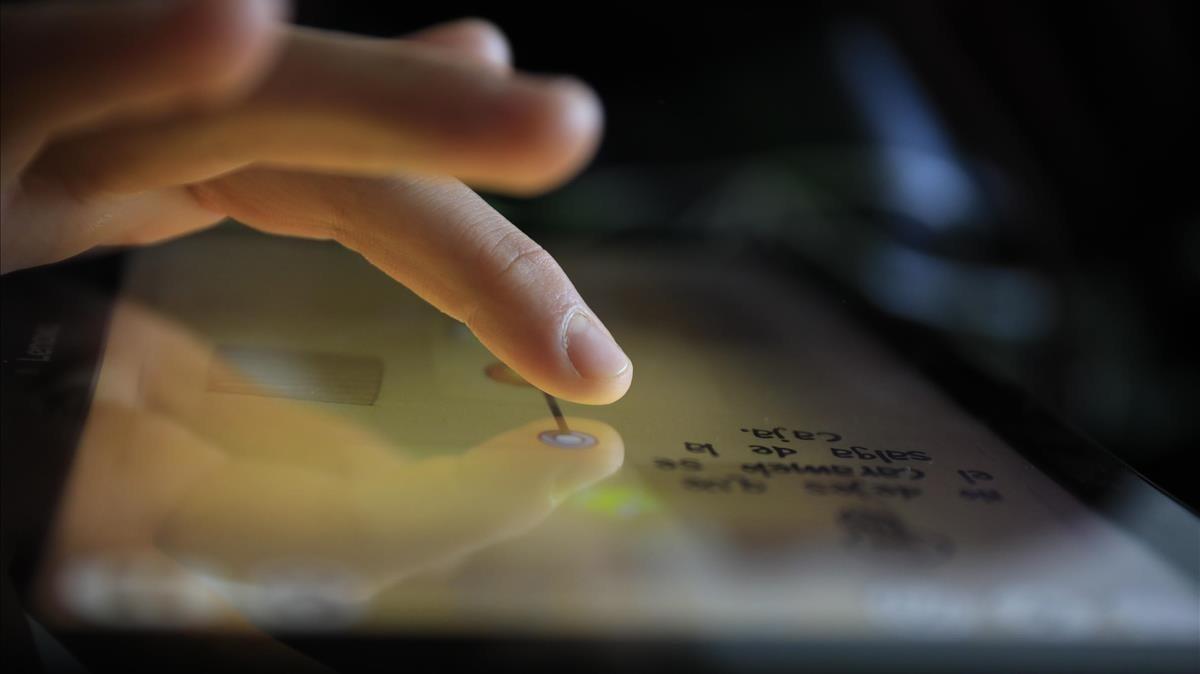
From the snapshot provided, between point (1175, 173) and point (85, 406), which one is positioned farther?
point (1175, 173)

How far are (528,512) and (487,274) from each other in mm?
97

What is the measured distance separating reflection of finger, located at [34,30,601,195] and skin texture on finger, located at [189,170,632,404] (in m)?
0.12

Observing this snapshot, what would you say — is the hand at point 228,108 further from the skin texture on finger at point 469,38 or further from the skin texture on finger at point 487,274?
the skin texture on finger at point 469,38

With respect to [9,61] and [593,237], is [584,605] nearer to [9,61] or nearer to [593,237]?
[9,61]

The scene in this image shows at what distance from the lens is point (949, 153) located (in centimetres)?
103

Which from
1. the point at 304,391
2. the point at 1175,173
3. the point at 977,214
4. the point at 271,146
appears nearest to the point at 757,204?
the point at 977,214

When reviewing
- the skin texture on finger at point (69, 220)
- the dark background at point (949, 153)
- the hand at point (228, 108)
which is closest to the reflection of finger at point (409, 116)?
the hand at point (228, 108)

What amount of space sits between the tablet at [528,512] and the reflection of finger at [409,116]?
14 cm

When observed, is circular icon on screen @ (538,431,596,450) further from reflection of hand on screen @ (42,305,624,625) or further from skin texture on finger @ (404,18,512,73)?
skin texture on finger @ (404,18,512,73)

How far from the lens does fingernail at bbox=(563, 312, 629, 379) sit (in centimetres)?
41

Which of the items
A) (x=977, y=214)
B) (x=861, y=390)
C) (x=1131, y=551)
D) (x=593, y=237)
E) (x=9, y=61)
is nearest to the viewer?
(x=9, y=61)

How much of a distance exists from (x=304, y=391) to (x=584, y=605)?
20cm

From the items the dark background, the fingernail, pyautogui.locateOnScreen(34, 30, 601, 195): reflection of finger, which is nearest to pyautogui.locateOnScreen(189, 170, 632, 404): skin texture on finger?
the fingernail

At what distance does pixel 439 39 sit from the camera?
0.65 meters
